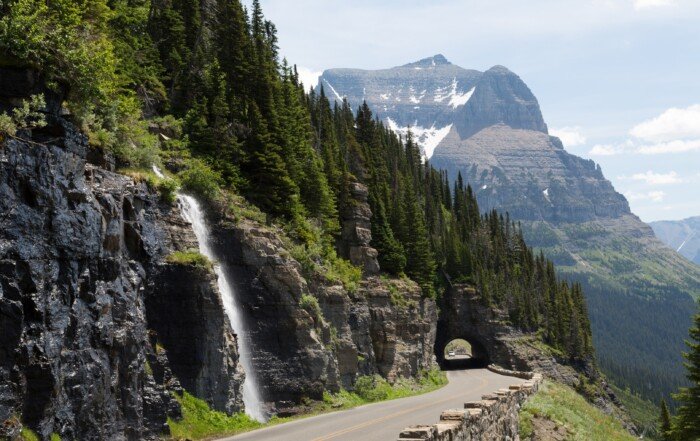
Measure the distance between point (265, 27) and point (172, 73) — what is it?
37865 mm

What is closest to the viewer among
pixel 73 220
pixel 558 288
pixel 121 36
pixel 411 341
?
pixel 73 220

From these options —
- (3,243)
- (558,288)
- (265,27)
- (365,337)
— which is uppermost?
(265,27)

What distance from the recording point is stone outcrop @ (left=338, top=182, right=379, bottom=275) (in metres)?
58.9

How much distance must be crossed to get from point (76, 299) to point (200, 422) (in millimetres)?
9046

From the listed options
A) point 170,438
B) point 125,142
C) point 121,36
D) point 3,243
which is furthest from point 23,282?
point 121,36

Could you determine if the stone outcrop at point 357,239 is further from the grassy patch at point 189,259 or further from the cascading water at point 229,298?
the grassy patch at point 189,259

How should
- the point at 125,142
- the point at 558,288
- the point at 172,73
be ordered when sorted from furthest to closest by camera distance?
1. the point at 558,288
2. the point at 172,73
3. the point at 125,142

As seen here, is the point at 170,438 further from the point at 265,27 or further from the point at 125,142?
the point at 265,27

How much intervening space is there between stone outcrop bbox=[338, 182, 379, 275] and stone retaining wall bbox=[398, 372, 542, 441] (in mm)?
29447

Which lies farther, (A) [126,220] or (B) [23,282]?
(A) [126,220]

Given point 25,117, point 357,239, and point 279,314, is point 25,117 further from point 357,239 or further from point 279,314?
point 357,239

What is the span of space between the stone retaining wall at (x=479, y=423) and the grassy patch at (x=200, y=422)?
10066 mm

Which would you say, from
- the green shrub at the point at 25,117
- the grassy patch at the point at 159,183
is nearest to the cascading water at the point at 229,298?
the grassy patch at the point at 159,183

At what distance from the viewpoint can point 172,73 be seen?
48.4m
